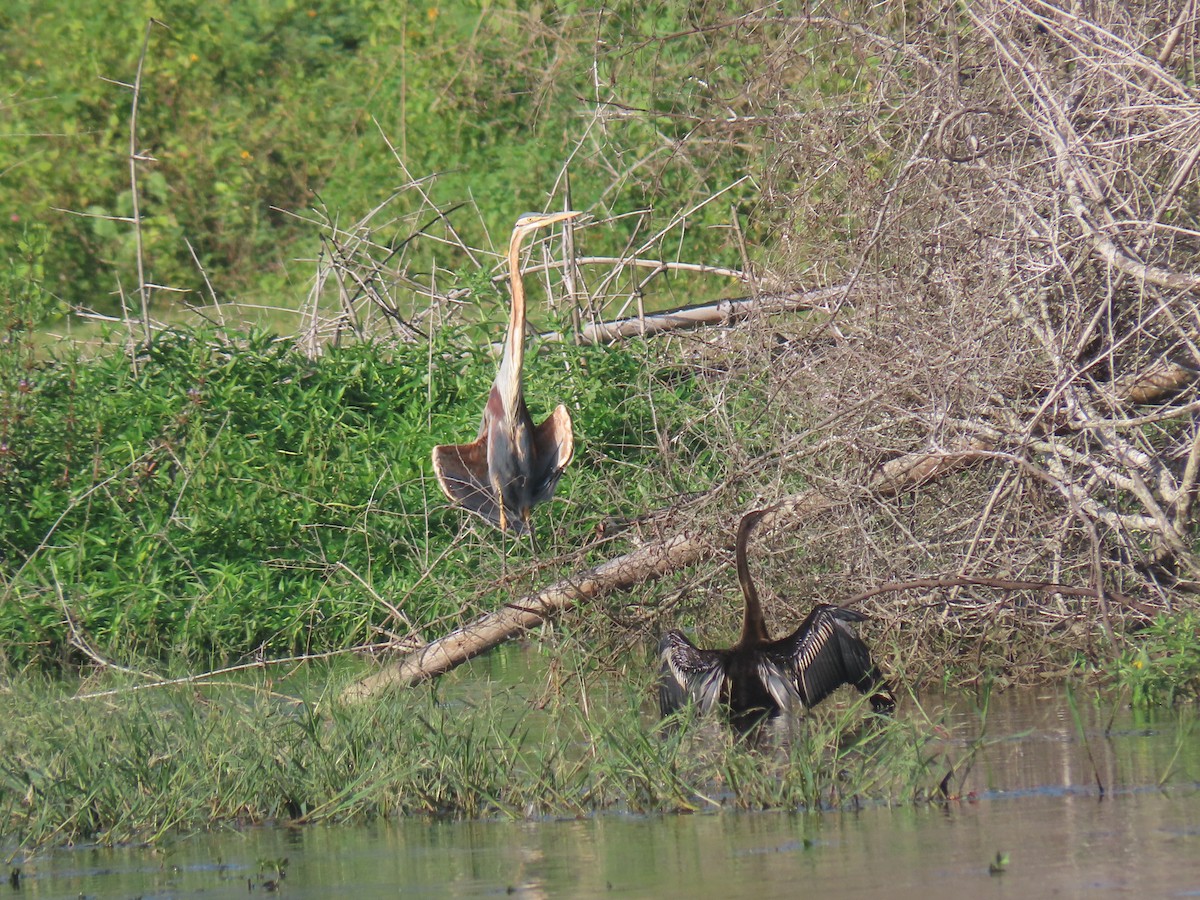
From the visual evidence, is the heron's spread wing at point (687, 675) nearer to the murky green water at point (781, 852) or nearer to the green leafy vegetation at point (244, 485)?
the murky green water at point (781, 852)

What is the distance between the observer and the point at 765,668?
5.33 m

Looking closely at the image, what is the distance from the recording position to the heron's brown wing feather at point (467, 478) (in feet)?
23.1

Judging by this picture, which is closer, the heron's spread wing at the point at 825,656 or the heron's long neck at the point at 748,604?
the heron's spread wing at the point at 825,656

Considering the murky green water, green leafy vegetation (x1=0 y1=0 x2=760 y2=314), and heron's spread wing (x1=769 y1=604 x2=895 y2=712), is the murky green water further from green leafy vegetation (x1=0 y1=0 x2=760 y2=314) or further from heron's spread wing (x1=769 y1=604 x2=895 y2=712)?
green leafy vegetation (x1=0 y1=0 x2=760 y2=314)

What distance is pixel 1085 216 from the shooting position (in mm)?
5422

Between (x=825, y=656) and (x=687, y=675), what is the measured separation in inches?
17.2

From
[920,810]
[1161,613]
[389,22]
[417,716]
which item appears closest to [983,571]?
[1161,613]

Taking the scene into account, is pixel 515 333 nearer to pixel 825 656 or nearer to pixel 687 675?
pixel 687 675

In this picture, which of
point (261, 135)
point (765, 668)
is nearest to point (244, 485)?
point (765, 668)

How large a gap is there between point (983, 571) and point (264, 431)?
373 centimetres

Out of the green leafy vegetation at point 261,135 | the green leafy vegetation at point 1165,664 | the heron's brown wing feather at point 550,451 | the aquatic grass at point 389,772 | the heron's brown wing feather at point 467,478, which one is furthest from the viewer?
the green leafy vegetation at point 261,135

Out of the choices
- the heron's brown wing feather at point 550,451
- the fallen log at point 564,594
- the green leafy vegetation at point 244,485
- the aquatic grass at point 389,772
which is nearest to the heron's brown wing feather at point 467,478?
the green leafy vegetation at point 244,485

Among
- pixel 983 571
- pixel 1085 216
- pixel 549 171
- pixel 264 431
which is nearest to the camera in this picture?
pixel 1085 216

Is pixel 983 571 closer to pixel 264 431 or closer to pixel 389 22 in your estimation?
pixel 264 431
